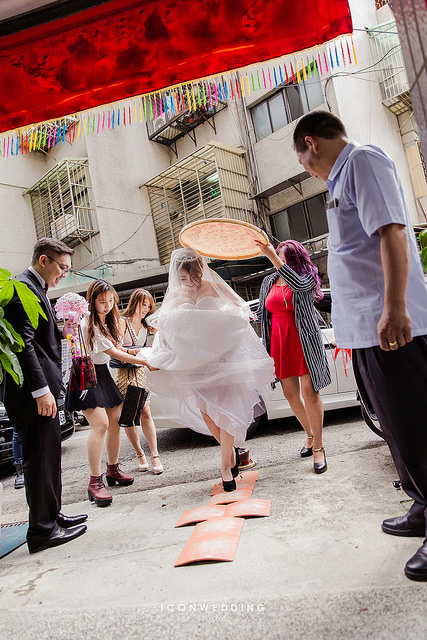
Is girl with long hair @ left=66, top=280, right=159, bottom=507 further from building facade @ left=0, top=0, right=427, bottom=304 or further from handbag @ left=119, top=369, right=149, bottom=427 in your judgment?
building facade @ left=0, top=0, right=427, bottom=304

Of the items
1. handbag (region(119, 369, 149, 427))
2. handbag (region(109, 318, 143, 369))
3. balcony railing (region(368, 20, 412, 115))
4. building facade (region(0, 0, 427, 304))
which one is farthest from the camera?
building facade (region(0, 0, 427, 304))

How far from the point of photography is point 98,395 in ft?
12.0

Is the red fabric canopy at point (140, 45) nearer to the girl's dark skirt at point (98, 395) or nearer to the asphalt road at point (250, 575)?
the girl's dark skirt at point (98, 395)

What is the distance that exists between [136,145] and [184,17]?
14.5 metres

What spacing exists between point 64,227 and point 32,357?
45.2ft

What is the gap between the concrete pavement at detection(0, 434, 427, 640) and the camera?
1.49 m

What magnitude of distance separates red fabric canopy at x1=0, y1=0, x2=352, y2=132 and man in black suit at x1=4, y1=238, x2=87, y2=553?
46.0 inches

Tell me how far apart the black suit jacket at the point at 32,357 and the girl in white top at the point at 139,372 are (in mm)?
1300

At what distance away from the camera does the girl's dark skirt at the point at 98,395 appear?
3545 mm

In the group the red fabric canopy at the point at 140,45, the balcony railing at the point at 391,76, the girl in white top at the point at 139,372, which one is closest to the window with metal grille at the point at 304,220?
the balcony railing at the point at 391,76

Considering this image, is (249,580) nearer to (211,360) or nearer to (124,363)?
(211,360)

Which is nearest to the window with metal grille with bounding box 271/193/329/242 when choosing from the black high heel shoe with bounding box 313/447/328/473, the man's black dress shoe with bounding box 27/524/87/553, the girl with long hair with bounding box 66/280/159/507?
the girl with long hair with bounding box 66/280/159/507

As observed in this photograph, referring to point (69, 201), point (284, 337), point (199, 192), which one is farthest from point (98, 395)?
point (69, 201)

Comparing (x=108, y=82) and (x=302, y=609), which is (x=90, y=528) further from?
(x=108, y=82)
